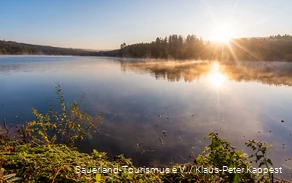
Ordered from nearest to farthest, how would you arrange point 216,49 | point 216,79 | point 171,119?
point 171,119, point 216,79, point 216,49

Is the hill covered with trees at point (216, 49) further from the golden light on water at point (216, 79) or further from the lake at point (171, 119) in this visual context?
the lake at point (171, 119)

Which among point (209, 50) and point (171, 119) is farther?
point (209, 50)

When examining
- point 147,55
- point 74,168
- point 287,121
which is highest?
point 147,55

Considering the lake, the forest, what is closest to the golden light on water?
the lake

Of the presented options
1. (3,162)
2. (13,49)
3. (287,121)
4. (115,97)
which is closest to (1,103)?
(115,97)

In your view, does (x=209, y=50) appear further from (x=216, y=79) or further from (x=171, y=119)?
(x=171, y=119)

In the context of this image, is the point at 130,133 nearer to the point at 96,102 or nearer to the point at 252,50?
the point at 96,102

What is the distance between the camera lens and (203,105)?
17.1 metres

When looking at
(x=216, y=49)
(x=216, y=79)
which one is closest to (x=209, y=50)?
(x=216, y=49)

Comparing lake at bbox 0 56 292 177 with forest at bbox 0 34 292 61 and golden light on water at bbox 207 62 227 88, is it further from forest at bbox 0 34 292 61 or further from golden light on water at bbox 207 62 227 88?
forest at bbox 0 34 292 61

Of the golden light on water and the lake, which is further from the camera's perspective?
the golden light on water

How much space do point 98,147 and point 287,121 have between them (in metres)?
13.5

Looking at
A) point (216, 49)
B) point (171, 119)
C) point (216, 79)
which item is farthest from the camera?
point (216, 49)

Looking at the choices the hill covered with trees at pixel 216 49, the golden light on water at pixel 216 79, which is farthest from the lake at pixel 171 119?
the hill covered with trees at pixel 216 49
